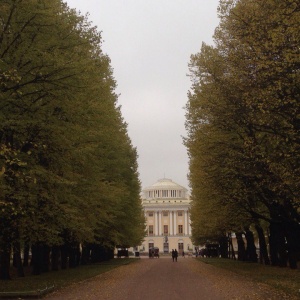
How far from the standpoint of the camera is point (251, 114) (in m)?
21.8

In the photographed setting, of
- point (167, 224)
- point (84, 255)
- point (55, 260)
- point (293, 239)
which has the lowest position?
point (55, 260)

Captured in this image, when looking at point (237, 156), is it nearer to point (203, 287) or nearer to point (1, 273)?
point (203, 287)

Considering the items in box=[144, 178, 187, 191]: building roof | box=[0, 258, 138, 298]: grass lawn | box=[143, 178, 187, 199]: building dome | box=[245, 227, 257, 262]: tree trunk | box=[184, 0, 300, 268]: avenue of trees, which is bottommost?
box=[0, 258, 138, 298]: grass lawn

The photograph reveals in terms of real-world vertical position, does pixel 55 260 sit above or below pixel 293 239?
below

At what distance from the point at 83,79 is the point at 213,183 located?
1011 centimetres

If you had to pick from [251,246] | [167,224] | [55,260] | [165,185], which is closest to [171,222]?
[167,224]

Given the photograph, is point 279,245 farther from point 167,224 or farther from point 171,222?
point 167,224

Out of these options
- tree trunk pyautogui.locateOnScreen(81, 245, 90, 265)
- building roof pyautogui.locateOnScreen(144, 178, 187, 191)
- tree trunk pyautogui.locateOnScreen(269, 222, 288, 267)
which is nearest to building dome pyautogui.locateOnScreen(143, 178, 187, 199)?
building roof pyautogui.locateOnScreen(144, 178, 187, 191)

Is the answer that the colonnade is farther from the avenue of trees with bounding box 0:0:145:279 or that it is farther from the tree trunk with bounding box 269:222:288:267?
the avenue of trees with bounding box 0:0:145:279

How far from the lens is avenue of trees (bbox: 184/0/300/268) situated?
747 inches

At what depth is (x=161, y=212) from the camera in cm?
17288

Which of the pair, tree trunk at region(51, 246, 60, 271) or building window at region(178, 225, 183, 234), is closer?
tree trunk at region(51, 246, 60, 271)

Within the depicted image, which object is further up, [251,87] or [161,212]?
[161,212]

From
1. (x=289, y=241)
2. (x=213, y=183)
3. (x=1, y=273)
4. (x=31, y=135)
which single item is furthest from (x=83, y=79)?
(x=289, y=241)
